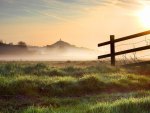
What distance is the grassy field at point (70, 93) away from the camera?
9.93 m

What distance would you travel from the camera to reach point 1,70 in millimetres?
18359

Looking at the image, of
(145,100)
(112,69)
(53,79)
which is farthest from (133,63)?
(145,100)

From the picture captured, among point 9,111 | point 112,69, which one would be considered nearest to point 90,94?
point 9,111

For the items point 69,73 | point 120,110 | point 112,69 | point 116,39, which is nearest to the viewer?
point 120,110

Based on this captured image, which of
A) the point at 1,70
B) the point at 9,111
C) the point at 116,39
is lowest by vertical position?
the point at 9,111

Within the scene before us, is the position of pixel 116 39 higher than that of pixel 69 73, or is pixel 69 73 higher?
pixel 116 39

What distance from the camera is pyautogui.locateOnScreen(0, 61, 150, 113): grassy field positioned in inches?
391

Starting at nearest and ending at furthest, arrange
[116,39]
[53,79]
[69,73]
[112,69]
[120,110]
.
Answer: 1. [120,110]
2. [53,79]
3. [69,73]
4. [112,69]
5. [116,39]

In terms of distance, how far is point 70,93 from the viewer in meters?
15.0

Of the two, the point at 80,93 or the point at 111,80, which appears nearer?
the point at 80,93

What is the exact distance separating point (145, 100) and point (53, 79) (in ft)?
20.7

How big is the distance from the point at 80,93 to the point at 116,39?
980cm

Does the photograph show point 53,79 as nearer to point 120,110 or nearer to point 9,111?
point 9,111

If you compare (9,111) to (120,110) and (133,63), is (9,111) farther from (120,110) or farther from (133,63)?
(133,63)
